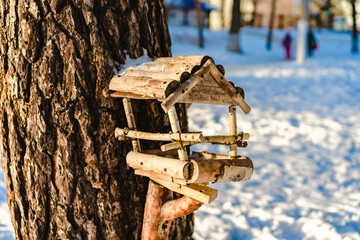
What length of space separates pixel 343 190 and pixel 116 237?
3133 millimetres

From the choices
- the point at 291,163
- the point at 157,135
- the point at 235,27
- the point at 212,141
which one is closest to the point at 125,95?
the point at 157,135

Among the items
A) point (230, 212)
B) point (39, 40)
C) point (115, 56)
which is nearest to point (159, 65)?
point (115, 56)

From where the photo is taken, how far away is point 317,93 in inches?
331

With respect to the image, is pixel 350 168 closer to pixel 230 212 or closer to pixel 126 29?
pixel 230 212

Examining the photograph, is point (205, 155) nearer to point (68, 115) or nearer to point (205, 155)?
point (205, 155)

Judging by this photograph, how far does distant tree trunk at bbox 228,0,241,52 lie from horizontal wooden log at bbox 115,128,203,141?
53.6ft

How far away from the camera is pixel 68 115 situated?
6.41ft

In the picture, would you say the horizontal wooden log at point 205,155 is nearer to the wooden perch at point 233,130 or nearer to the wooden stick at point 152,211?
the wooden perch at point 233,130

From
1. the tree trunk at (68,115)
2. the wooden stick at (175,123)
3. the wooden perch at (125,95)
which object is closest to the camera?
the wooden stick at (175,123)

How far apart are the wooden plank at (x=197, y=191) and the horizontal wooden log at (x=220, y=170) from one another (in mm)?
54

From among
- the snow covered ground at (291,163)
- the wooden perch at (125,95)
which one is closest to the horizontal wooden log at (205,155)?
the wooden perch at (125,95)

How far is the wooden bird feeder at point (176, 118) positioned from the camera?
66.4 inches

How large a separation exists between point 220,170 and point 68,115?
0.86 meters

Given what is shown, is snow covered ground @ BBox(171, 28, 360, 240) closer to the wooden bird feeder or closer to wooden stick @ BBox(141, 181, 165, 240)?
wooden stick @ BBox(141, 181, 165, 240)
